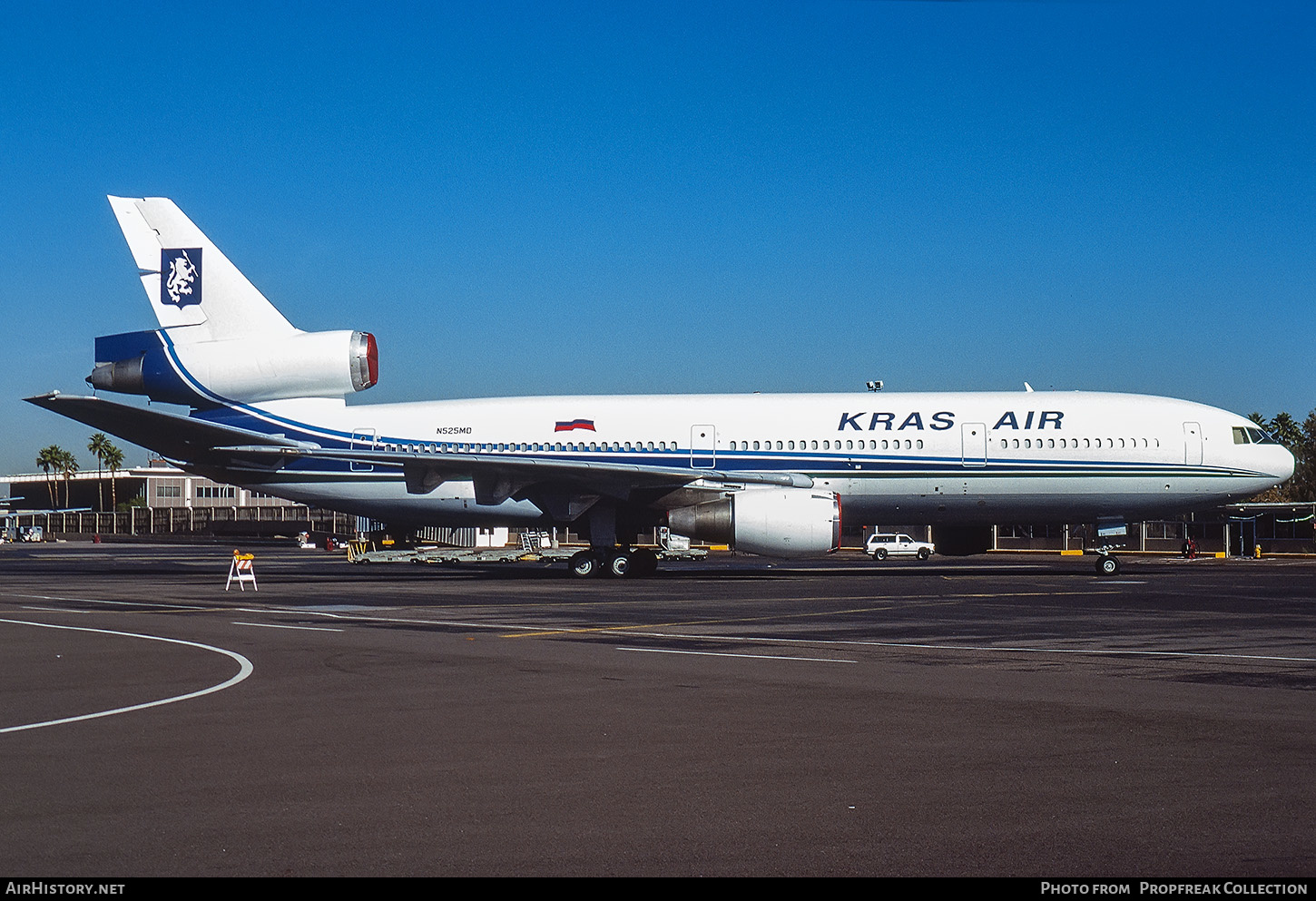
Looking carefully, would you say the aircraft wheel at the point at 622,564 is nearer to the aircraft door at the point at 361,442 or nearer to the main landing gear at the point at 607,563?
the main landing gear at the point at 607,563

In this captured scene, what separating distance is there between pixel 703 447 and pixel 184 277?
49.0 feet

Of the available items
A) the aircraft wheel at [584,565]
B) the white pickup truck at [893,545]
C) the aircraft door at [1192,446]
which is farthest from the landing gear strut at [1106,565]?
the white pickup truck at [893,545]

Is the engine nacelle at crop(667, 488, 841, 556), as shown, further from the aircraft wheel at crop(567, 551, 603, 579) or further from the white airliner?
the aircraft wheel at crop(567, 551, 603, 579)

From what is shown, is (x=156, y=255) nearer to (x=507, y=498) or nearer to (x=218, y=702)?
(x=507, y=498)

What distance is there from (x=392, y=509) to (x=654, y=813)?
94.0 ft

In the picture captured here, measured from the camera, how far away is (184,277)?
32875 mm

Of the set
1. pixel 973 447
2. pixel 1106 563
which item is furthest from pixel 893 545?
pixel 973 447

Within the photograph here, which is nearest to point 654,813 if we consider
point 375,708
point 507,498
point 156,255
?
point 375,708

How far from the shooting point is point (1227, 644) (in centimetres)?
1470

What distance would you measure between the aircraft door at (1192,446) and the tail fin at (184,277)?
81.2ft

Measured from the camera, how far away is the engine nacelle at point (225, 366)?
1292 inches

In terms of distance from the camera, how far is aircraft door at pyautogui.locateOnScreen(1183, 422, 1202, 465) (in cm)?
3164

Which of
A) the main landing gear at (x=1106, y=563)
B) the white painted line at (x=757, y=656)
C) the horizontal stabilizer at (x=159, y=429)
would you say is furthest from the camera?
the main landing gear at (x=1106, y=563)

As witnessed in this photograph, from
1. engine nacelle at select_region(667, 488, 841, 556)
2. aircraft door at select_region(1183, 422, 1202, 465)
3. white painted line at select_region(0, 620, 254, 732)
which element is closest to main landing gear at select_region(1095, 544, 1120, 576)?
aircraft door at select_region(1183, 422, 1202, 465)
